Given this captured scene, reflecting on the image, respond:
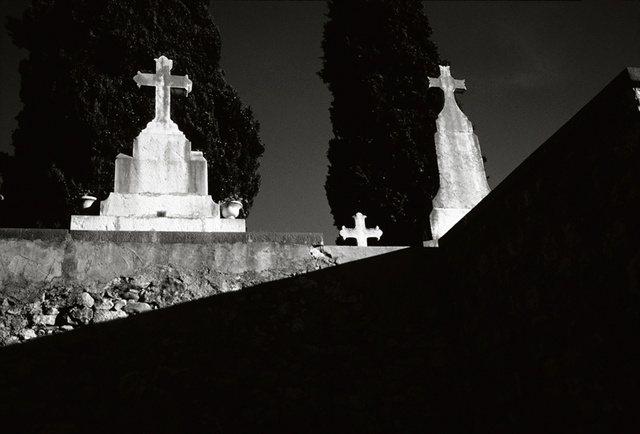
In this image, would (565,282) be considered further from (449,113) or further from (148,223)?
(148,223)

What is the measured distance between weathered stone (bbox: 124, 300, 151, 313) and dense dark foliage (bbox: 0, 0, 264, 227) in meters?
7.21

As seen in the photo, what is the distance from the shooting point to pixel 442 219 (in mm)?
4746

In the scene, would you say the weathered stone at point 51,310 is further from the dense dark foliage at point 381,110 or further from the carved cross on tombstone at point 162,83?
the dense dark foliage at point 381,110

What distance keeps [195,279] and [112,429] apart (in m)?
1.06

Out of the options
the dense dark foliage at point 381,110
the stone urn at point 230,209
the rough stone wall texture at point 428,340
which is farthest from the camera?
the dense dark foliage at point 381,110

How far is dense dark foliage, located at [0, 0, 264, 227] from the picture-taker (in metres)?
10.5

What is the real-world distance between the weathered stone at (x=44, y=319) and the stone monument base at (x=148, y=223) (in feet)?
3.70

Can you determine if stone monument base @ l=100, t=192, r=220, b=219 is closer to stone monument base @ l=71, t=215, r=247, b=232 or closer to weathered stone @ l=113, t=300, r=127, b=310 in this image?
stone monument base @ l=71, t=215, r=247, b=232

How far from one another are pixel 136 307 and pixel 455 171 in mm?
2964

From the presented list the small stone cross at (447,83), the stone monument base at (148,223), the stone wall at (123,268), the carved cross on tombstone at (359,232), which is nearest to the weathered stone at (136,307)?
the stone wall at (123,268)

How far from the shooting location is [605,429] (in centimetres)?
230

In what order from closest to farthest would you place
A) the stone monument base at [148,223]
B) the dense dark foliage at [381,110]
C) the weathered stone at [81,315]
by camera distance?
the weathered stone at [81,315] < the stone monument base at [148,223] < the dense dark foliage at [381,110]

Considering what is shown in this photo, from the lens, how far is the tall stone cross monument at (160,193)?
15.5 feet

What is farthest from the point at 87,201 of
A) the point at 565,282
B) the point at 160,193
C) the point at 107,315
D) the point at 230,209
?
the point at 565,282
